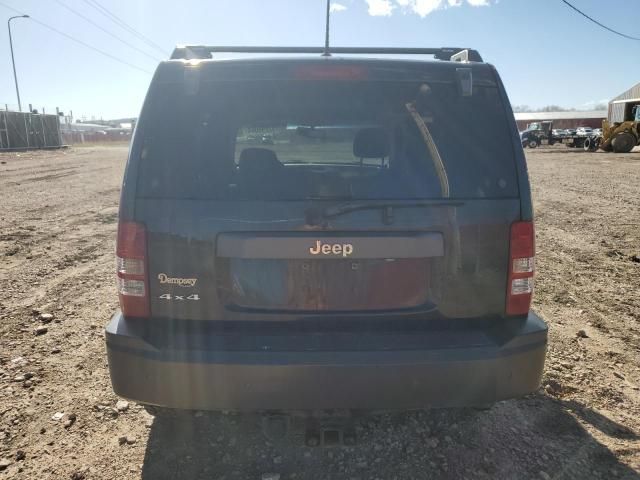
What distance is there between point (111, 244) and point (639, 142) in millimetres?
30310

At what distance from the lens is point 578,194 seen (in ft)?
39.9

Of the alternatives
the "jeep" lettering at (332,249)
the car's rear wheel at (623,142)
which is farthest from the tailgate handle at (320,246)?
the car's rear wheel at (623,142)

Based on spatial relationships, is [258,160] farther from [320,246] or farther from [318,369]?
[318,369]

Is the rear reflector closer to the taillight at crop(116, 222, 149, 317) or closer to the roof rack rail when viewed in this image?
the roof rack rail

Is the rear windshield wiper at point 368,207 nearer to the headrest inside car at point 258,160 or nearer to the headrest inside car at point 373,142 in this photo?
the headrest inside car at point 258,160

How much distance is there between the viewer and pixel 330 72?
Result: 211 centimetres

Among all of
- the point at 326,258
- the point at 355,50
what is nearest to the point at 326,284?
the point at 326,258

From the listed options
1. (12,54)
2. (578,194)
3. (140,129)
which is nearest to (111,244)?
(140,129)

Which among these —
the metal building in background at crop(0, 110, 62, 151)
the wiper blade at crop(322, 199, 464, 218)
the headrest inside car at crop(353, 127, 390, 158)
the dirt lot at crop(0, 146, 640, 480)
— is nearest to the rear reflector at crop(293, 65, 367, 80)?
the wiper blade at crop(322, 199, 464, 218)

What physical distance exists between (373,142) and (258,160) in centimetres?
77

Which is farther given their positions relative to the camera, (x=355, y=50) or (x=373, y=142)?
(x=355, y=50)

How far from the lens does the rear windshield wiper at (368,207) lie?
2.00 meters

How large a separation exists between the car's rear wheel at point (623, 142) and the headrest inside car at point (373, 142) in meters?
30.8

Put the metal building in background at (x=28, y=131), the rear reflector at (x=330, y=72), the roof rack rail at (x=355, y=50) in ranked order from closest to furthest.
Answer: the rear reflector at (x=330, y=72) < the roof rack rail at (x=355, y=50) < the metal building in background at (x=28, y=131)
